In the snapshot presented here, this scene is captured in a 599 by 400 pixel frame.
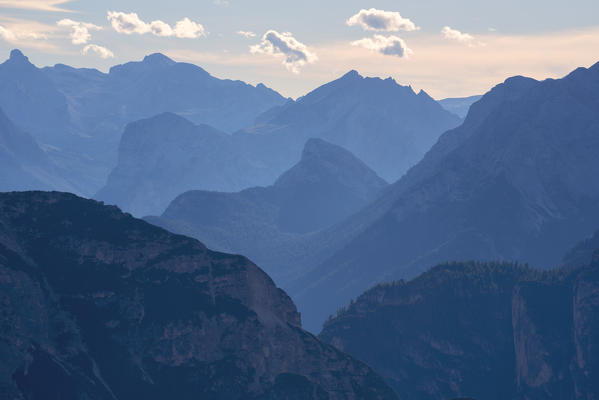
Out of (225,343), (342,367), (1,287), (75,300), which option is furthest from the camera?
(342,367)

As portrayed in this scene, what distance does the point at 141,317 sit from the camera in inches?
5369

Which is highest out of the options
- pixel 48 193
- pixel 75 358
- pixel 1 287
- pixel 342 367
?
pixel 48 193

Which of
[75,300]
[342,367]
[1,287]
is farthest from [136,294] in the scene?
[342,367]

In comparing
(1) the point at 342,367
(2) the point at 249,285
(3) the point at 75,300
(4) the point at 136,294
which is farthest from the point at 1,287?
(1) the point at 342,367

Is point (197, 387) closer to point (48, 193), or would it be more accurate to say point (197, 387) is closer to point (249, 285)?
point (249, 285)

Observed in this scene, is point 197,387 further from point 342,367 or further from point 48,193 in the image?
point 48,193

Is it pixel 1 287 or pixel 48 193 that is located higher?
pixel 48 193

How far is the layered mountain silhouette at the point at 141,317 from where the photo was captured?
4862 inches

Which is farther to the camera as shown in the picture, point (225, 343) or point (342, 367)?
point (342, 367)

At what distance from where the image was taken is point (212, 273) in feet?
483

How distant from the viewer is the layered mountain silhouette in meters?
124

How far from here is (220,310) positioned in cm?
14338

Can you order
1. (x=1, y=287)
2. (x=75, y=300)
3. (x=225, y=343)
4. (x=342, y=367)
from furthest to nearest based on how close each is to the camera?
(x=342, y=367) < (x=225, y=343) < (x=75, y=300) < (x=1, y=287)

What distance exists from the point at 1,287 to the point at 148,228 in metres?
34.8
